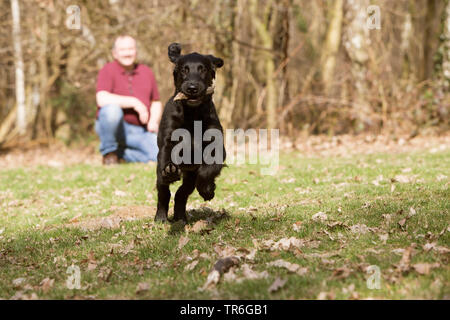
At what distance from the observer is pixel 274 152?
469 inches

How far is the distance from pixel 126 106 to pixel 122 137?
64cm

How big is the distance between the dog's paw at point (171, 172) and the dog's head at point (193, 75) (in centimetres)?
55

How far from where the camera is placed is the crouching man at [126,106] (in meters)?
9.77

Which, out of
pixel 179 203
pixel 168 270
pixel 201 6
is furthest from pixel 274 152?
pixel 168 270

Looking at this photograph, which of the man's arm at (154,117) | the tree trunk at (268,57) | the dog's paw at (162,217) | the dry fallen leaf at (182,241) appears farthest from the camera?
the tree trunk at (268,57)

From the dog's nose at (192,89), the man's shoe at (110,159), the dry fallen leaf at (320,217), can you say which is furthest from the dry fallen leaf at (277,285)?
the man's shoe at (110,159)

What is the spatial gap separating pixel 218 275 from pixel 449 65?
11.6 m

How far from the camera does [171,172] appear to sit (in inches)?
173

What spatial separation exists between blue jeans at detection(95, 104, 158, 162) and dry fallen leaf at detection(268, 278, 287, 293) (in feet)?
22.3

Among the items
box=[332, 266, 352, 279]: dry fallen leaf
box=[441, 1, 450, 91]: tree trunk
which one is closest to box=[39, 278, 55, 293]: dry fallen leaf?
box=[332, 266, 352, 279]: dry fallen leaf

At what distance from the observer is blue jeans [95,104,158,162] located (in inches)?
385

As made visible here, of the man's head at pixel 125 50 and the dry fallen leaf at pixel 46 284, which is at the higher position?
the man's head at pixel 125 50

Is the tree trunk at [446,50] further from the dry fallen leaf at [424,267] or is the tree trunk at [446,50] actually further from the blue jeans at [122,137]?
the dry fallen leaf at [424,267]
